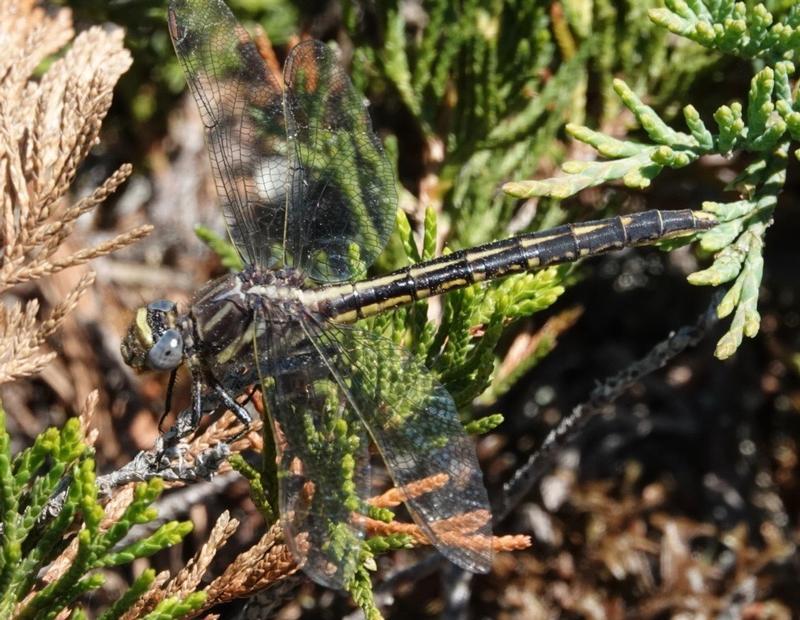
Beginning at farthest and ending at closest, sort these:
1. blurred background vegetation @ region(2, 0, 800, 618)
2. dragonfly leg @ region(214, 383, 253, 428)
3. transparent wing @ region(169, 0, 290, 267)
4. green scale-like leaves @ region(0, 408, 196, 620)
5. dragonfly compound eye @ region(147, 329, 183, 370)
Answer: blurred background vegetation @ region(2, 0, 800, 618) → transparent wing @ region(169, 0, 290, 267) → dragonfly compound eye @ region(147, 329, 183, 370) → dragonfly leg @ region(214, 383, 253, 428) → green scale-like leaves @ region(0, 408, 196, 620)

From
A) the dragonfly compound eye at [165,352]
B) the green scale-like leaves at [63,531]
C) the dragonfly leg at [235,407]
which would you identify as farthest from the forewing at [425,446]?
the green scale-like leaves at [63,531]

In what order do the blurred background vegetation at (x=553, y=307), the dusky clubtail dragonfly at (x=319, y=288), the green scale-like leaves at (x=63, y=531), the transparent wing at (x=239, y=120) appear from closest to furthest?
the green scale-like leaves at (x=63, y=531) < the dusky clubtail dragonfly at (x=319, y=288) < the transparent wing at (x=239, y=120) < the blurred background vegetation at (x=553, y=307)

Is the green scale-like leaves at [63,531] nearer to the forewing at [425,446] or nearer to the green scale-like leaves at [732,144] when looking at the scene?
the forewing at [425,446]

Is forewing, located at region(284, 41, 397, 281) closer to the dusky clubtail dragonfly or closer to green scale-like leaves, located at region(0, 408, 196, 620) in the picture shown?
the dusky clubtail dragonfly

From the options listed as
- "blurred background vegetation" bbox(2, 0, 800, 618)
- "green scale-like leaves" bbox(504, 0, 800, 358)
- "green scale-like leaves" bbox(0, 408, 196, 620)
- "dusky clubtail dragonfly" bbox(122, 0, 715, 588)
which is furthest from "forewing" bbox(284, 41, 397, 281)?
"green scale-like leaves" bbox(0, 408, 196, 620)

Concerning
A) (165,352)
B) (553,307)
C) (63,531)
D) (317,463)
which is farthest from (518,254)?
(63,531)

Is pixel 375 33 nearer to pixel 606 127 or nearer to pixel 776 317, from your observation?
pixel 606 127

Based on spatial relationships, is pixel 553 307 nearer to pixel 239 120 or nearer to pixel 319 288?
pixel 319 288

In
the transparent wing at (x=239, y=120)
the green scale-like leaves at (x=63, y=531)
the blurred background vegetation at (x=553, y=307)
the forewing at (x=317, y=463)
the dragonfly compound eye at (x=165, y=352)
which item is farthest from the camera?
the blurred background vegetation at (x=553, y=307)
